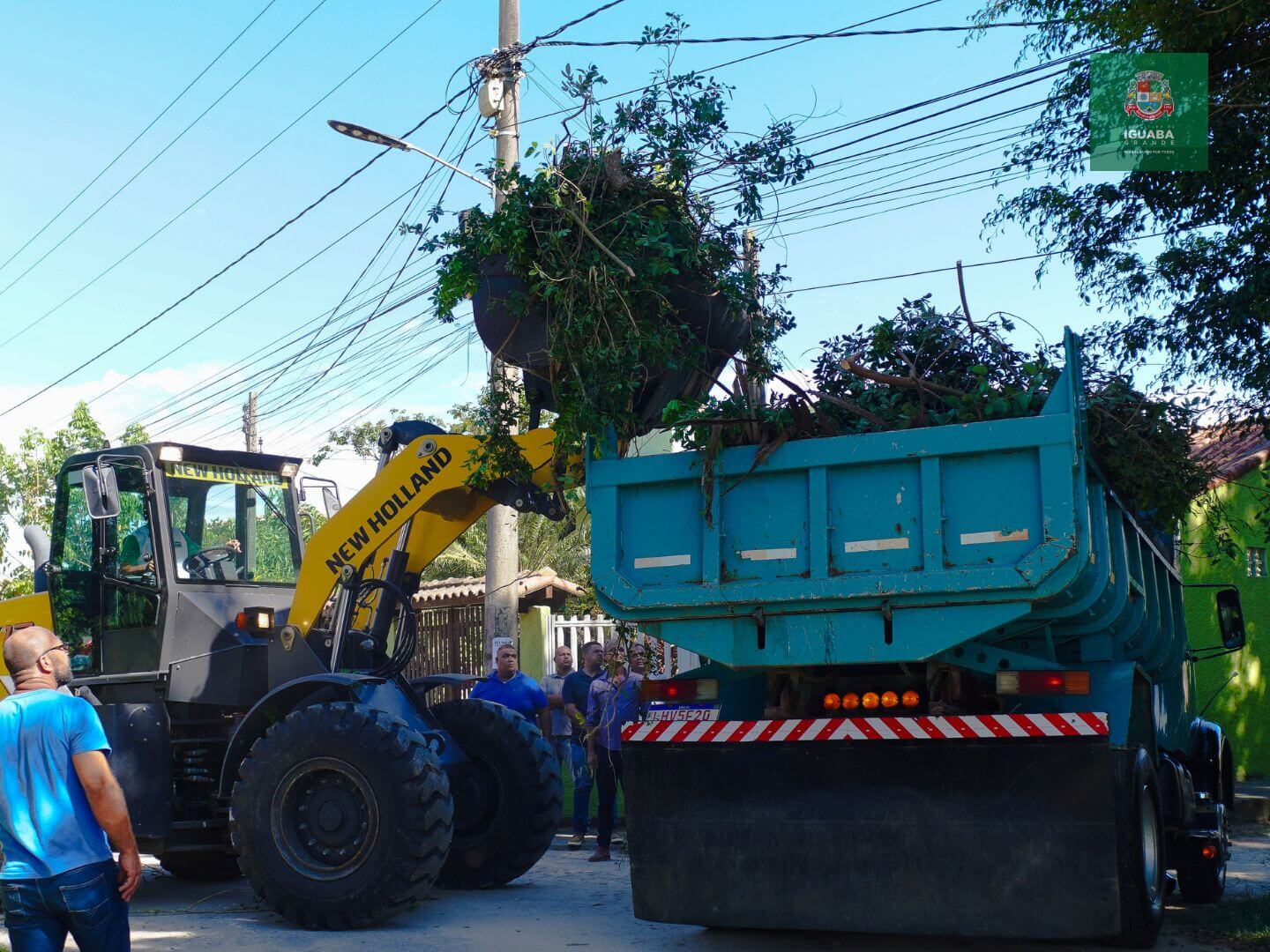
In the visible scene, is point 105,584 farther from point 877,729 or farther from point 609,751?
point 877,729

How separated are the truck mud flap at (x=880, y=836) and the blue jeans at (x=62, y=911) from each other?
2.92 m

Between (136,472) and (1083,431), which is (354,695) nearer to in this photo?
(136,472)

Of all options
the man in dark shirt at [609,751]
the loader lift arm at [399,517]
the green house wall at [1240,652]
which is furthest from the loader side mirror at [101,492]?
the green house wall at [1240,652]

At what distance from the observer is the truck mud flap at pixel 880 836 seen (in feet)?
20.0

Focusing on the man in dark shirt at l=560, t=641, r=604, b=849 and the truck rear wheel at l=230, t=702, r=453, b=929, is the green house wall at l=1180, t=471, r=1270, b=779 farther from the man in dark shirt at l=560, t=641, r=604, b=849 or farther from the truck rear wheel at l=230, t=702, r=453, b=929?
the truck rear wheel at l=230, t=702, r=453, b=929

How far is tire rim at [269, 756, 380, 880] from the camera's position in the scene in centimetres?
800

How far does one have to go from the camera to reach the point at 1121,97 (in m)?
10.2

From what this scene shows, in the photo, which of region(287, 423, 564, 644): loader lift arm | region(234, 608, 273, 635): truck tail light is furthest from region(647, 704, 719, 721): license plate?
region(234, 608, 273, 635): truck tail light

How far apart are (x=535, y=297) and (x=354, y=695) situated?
2.91 metres

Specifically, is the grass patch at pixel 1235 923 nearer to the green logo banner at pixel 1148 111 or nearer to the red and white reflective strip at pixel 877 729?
the red and white reflective strip at pixel 877 729

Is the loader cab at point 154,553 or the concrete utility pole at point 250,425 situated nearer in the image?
the loader cab at point 154,553

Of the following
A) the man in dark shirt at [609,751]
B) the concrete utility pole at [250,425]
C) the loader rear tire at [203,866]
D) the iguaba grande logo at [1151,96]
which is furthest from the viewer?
the concrete utility pole at [250,425]

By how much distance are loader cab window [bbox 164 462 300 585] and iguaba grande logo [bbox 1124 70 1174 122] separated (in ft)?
23.3

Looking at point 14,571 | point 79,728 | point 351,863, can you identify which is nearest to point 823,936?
point 351,863
